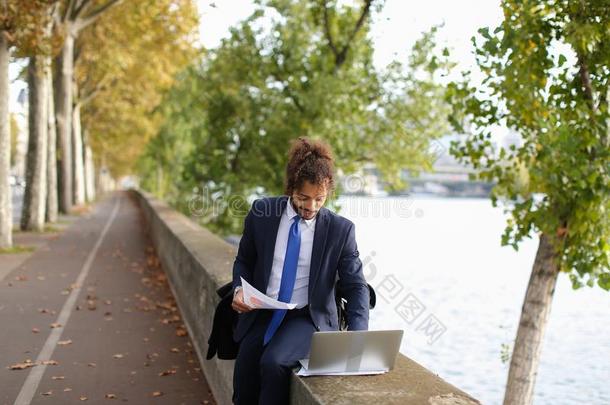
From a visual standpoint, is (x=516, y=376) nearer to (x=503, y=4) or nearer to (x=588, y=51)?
(x=588, y=51)

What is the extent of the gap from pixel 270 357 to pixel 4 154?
44.4 ft

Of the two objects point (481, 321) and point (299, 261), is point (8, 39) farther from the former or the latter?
point (481, 321)

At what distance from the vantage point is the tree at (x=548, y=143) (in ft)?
27.2

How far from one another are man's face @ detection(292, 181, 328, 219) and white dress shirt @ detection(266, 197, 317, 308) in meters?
0.06

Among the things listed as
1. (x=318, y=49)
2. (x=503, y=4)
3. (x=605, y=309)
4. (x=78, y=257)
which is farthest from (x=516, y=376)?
(x=318, y=49)

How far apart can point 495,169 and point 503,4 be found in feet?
7.44

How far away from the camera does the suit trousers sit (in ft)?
12.8

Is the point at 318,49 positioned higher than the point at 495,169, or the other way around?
the point at 318,49

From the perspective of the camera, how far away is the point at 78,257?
1644 cm

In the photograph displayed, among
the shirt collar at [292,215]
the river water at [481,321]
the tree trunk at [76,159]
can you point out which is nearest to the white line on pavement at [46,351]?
the shirt collar at [292,215]

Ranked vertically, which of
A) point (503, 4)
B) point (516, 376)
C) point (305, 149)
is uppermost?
point (503, 4)

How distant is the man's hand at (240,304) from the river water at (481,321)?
21.3 ft

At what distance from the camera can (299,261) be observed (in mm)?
4156

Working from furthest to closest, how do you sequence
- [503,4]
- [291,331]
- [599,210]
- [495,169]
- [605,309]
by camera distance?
1. [605,309]
2. [495,169]
3. [503,4]
4. [599,210]
5. [291,331]
